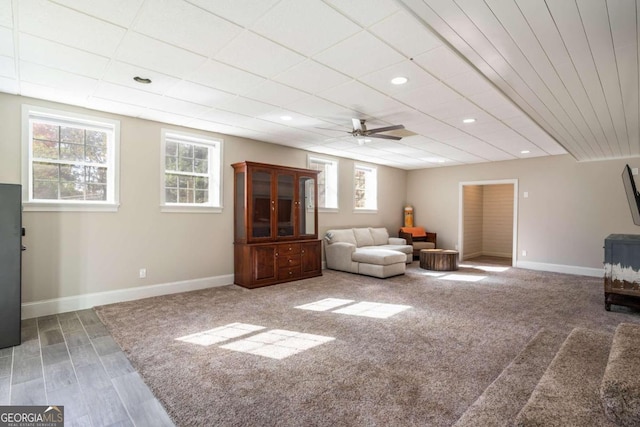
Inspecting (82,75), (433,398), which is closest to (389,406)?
(433,398)

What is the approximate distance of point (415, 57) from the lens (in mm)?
2779

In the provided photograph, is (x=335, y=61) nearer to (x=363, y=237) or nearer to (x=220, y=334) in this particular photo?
(x=220, y=334)

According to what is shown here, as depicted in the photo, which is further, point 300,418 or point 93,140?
point 93,140

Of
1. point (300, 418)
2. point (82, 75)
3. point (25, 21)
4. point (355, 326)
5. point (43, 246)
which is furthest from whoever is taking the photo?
point (43, 246)

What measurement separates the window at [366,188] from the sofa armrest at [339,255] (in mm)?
1619

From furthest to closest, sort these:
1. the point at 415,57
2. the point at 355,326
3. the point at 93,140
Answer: the point at 93,140 < the point at 355,326 < the point at 415,57

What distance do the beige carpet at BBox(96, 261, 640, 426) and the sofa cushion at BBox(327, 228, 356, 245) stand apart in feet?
5.66

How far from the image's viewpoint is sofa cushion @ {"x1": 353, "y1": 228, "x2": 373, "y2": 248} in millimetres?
7487

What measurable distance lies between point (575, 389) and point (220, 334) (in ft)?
9.40

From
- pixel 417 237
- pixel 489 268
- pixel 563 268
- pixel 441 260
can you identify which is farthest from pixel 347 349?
pixel 563 268

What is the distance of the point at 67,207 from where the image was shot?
161 inches

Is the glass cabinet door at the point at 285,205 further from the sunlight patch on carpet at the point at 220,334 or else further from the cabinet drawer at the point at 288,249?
the sunlight patch on carpet at the point at 220,334

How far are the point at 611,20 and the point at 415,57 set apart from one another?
51.1 inches

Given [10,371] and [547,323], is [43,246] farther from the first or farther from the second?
[547,323]
